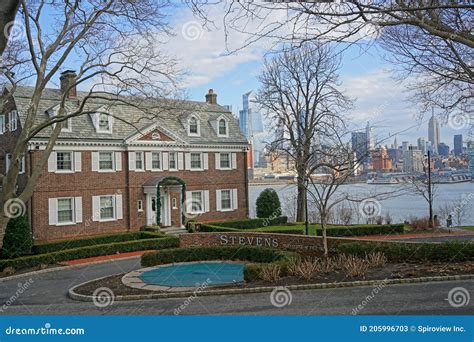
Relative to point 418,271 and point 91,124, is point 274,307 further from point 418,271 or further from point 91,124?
point 91,124

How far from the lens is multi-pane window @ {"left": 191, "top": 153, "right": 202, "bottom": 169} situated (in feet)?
119

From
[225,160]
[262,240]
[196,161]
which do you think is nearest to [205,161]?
[196,161]

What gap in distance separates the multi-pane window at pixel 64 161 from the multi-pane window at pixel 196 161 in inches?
374

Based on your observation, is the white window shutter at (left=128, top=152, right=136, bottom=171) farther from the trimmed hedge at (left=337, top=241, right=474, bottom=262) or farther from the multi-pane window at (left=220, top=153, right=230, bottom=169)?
the trimmed hedge at (left=337, top=241, right=474, bottom=262)

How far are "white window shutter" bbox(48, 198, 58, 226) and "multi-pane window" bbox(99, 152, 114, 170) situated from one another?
3825 millimetres

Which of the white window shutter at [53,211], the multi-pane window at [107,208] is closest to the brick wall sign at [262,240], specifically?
the multi-pane window at [107,208]

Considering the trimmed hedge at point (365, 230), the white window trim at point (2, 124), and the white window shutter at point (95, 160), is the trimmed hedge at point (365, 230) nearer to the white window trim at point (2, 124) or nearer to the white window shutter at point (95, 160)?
the white window shutter at point (95, 160)

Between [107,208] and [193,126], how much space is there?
379 inches

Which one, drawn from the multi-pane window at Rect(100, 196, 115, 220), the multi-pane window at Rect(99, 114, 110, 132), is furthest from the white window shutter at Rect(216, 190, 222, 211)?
the multi-pane window at Rect(99, 114, 110, 132)

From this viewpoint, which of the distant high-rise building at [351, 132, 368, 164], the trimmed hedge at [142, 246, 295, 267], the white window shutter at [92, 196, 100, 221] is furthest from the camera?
the white window shutter at [92, 196, 100, 221]

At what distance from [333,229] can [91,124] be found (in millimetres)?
17537

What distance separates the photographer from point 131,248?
1082 inches

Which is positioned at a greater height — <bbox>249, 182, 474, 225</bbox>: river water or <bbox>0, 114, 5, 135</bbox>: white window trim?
→ <bbox>0, 114, 5, 135</bbox>: white window trim

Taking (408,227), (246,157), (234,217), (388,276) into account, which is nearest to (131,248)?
(234,217)
